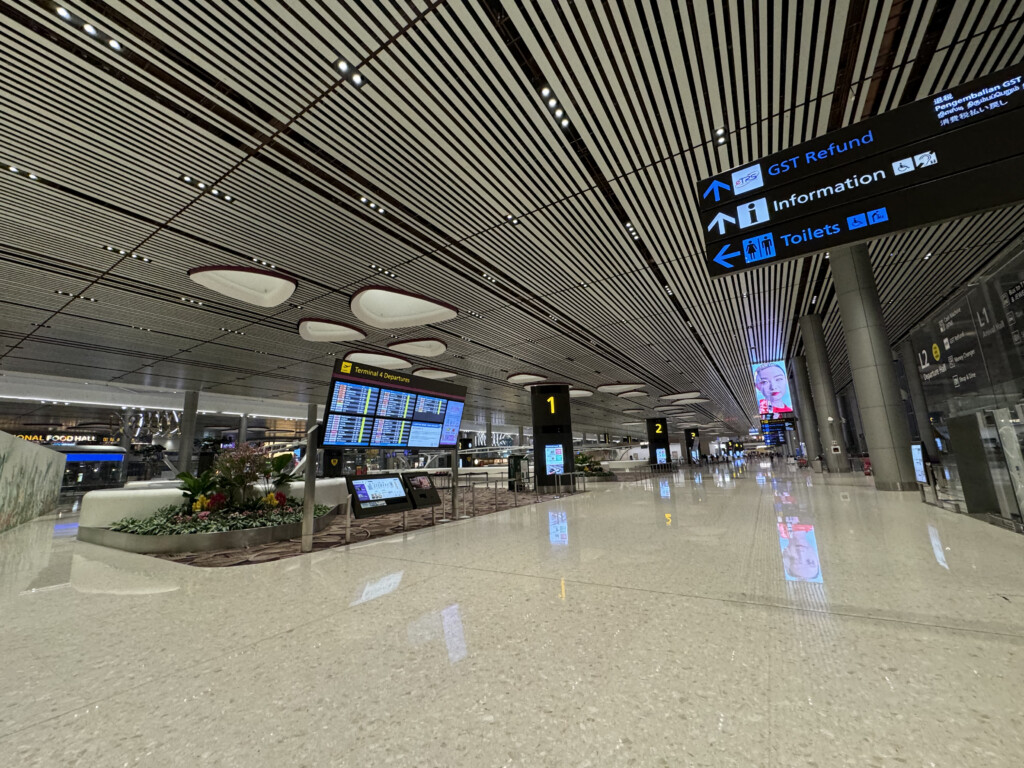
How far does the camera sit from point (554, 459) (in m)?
16.6

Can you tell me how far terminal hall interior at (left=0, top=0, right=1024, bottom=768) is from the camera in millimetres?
1801

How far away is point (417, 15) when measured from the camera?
459 centimetres

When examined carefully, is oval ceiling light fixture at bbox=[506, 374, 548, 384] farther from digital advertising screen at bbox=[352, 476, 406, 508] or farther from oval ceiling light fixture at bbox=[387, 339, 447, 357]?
digital advertising screen at bbox=[352, 476, 406, 508]

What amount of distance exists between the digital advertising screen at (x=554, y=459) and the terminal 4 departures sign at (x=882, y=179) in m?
13.0

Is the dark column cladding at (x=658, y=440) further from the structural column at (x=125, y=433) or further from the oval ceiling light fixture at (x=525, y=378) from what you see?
the structural column at (x=125, y=433)

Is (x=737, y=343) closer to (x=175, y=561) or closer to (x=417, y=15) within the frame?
(x=417, y=15)

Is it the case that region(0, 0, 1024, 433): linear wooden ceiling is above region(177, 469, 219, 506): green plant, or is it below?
above

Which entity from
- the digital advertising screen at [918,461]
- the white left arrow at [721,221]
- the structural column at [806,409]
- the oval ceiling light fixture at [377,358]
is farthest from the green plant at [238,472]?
the structural column at [806,409]

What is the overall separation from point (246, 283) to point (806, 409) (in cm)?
2712

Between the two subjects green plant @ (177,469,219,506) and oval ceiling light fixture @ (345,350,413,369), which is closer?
green plant @ (177,469,219,506)

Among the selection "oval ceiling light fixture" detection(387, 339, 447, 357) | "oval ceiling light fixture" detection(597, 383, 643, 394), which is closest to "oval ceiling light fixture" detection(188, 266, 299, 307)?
"oval ceiling light fixture" detection(387, 339, 447, 357)

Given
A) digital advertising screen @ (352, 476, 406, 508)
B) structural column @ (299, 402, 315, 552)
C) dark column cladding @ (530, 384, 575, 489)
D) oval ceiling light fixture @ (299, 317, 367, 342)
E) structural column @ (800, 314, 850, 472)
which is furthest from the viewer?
structural column @ (800, 314, 850, 472)

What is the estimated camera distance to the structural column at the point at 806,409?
76.9ft

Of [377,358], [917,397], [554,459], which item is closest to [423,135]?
[377,358]
